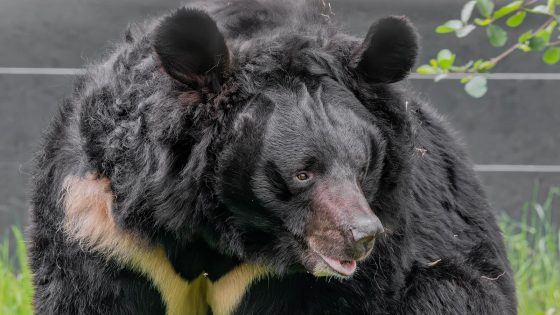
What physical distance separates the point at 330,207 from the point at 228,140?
19.4 inches

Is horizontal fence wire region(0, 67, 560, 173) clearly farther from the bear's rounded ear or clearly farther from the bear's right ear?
the bear's right ear

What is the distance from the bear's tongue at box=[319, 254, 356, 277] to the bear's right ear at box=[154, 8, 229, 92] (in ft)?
2.69

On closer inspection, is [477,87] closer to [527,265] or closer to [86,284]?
[86,284]

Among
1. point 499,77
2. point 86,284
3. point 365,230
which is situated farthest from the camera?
point 499,77

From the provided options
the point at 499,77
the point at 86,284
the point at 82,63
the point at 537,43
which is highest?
the point at 537,43

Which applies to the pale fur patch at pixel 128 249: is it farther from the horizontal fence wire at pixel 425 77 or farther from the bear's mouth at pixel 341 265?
the horizontal fence wire at pixel 425 77

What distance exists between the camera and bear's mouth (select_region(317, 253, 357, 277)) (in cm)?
403

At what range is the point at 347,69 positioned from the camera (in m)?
4.25

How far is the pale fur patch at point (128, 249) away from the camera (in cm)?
442

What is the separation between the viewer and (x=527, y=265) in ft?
24.7

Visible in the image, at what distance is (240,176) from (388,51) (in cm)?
80

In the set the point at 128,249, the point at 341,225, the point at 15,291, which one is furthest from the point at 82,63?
the point at 341,225

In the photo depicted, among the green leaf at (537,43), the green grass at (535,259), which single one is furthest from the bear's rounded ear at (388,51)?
the green grass at (535,259)

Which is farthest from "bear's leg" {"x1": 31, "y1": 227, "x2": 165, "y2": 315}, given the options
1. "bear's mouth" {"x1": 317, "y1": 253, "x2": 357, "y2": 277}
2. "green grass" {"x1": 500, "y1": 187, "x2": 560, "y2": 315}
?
"green grass" {"x1": 500, "y1": 187, "x2": 560, "y2": 315}
